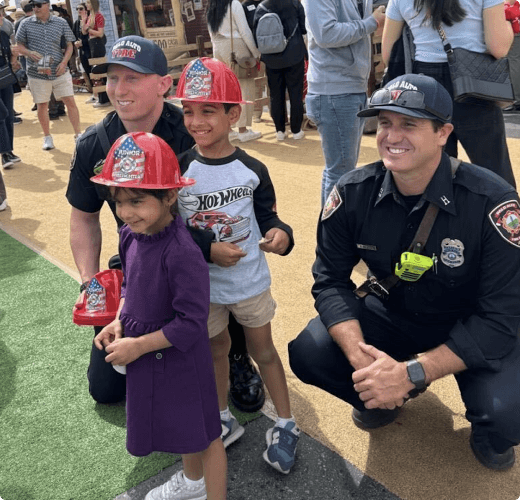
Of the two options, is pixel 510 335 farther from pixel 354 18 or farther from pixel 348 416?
pixel 354 18

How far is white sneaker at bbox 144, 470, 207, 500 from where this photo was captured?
103 inches

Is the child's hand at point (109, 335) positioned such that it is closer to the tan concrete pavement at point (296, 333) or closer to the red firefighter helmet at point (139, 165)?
the red firefighter helmet at point (139, 165)

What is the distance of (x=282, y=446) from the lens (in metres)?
2.79

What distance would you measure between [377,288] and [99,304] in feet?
4.15

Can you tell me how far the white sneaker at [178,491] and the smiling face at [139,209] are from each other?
1.10m

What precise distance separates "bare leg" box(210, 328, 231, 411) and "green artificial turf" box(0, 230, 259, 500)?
30cm

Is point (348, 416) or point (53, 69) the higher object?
point (53, 69)

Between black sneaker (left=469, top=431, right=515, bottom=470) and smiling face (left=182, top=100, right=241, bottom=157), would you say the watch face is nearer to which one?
black sneaker (left=469, top=431, right=515, bottom=470)

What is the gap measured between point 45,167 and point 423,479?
24.0ft

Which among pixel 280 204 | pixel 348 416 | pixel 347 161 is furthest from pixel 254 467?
pixel 280 204

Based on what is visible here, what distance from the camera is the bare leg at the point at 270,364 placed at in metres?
2.86

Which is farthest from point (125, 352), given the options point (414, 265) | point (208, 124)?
point (414, 265)

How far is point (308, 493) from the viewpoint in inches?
105

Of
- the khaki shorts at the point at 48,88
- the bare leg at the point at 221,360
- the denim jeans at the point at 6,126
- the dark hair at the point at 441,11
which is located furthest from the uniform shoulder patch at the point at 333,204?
the khaki shorts at the point at 48,88
